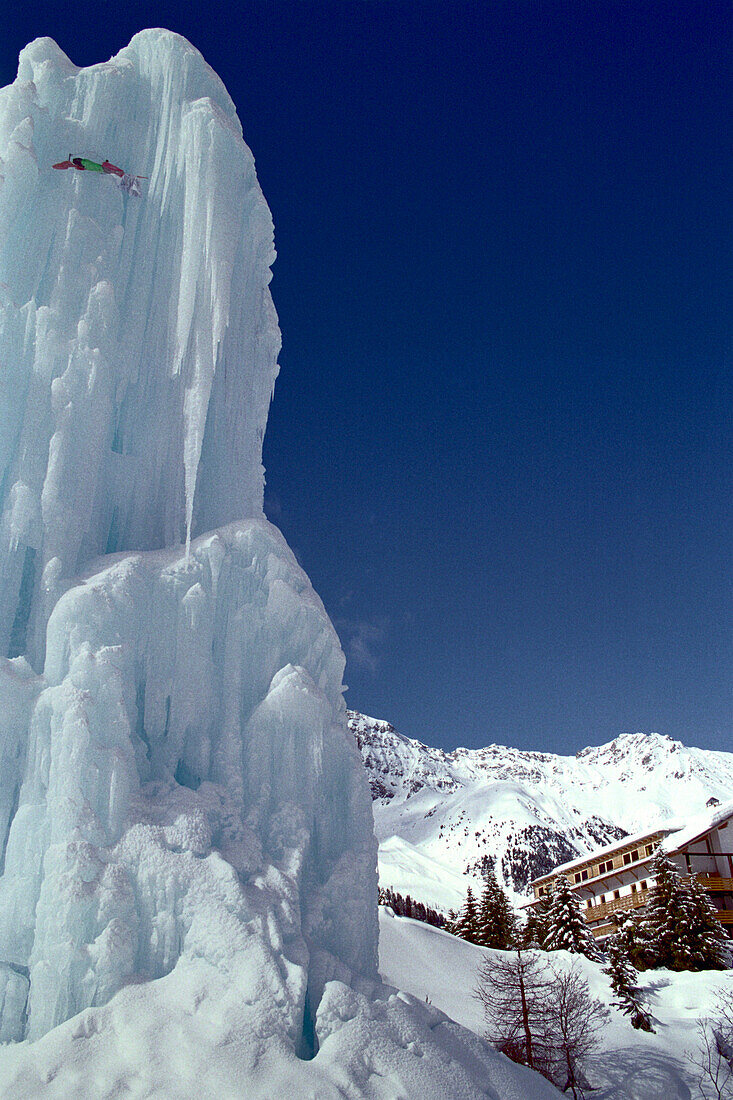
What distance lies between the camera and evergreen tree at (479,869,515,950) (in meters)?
47.8

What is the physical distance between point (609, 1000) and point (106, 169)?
36.7m

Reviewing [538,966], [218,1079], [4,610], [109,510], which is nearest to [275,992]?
[218,1079]

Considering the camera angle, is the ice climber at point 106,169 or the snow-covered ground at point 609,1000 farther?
the ice climber at point 106,169

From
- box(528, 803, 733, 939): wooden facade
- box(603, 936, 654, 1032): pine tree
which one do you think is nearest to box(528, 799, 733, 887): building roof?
box(528, 803, 733, 939): wooden facade

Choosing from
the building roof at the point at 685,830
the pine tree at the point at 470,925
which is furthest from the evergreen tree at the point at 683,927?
the pine tree at the point at 470,925

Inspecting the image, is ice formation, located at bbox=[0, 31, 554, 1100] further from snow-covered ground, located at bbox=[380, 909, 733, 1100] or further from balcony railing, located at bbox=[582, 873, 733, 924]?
balcony railing, located at bbox=[582, 873, 733, 924]

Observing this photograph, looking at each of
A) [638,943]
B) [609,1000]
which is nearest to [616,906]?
[638,943]

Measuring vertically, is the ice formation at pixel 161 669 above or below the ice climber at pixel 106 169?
below

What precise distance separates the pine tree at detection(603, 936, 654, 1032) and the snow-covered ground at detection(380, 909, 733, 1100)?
0.37 metres

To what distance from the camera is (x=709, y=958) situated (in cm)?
3478

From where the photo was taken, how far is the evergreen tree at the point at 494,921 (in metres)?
47.8

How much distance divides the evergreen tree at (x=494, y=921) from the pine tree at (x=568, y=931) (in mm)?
7981

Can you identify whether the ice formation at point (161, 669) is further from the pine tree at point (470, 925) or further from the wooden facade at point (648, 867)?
the pine tree at point (470, 925)

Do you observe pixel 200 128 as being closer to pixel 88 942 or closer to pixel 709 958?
pixel 88 942
